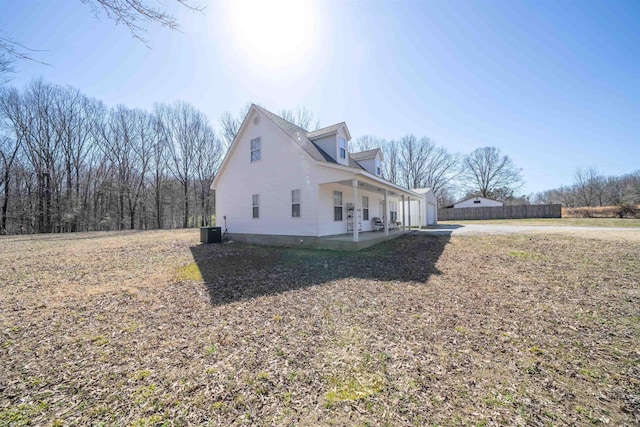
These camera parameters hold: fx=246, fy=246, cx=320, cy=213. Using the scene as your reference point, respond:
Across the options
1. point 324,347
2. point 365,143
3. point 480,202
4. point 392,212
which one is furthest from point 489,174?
point 324,347

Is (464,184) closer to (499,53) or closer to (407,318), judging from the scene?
(499,53)

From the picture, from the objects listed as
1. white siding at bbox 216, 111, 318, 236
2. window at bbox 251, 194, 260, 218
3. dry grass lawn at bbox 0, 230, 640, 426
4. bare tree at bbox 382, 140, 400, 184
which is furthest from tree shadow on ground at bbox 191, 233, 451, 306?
bare tree at bbox 382, 140, 400, 184

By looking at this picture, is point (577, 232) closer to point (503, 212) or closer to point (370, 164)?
point (370, 164)

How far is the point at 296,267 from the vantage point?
7.80 meters

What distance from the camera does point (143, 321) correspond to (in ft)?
13.6

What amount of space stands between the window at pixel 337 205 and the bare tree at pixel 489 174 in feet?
144

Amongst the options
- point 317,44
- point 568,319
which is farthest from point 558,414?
point 317,44

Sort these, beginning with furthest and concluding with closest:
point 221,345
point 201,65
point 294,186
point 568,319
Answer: point 294,186 < point 201,65 < point 568,319 < point 221,345

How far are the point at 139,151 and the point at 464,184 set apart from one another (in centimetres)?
5283

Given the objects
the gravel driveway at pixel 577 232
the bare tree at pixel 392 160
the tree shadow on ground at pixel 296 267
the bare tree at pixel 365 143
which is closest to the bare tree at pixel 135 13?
the tree shadow on ground at pixel 296 267

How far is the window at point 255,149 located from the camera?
1283cm

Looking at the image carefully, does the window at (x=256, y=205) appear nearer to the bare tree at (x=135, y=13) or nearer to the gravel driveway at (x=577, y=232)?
the bare tree at (x=135, y=13)

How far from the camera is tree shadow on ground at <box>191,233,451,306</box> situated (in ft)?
19.7

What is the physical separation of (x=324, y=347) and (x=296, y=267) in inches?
181
